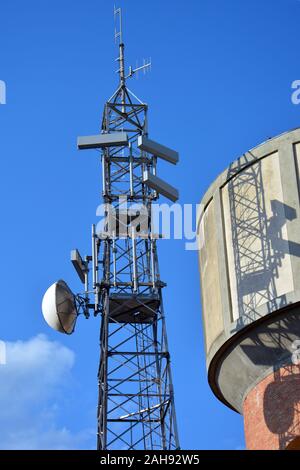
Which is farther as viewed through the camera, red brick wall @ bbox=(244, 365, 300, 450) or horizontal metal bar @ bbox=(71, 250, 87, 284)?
horizontal metal bar @ bbox=(71, 250, 87, 284)

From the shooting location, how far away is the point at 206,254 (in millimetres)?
28203

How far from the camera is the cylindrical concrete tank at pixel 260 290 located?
2542 centimetres

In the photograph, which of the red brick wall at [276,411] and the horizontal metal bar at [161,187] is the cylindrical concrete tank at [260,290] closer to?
the red brick wall at [276,411]

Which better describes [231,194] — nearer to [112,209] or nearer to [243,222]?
[243,222]

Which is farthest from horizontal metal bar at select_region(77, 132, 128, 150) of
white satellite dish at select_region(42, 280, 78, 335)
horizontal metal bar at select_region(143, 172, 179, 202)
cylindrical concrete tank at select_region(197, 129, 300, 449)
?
cylindrical concrete tank at select_region(197, 129, 300, 449)

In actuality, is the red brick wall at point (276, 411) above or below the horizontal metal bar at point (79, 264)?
below

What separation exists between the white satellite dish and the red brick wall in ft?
22.7

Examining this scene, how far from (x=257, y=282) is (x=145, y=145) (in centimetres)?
806

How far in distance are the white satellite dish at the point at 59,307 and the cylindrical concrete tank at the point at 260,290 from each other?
5.29 metres

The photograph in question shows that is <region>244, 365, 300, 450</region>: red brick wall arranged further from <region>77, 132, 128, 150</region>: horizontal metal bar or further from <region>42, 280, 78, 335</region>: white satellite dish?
<region>77, 132, 128, 150</region>: horizontal metal bar

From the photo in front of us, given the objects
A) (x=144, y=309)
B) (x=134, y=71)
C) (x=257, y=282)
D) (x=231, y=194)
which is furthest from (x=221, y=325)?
(x=134, y=71)

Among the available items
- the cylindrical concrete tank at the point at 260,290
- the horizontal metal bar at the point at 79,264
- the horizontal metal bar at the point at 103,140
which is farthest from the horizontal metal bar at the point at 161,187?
the cylindrical concrete tank at the point at 260,290

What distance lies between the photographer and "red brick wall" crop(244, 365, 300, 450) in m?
25.5

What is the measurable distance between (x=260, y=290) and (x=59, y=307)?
7393 millimetres
